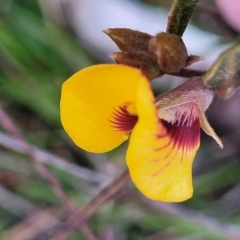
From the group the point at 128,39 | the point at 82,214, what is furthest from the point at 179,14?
the point at 82,214

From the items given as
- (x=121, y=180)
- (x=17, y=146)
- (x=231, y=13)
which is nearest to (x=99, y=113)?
(x=121, y=180)

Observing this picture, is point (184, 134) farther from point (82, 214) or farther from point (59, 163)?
point (59, 163)

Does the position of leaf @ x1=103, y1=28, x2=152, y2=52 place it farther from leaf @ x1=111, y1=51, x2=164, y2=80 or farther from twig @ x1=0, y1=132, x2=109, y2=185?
twig @ x1=0, y1=132, x2=109, y2=185

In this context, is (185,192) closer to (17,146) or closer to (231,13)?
(231,13)

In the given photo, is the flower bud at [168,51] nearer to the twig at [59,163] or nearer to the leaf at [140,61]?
the leaf at [140,61]

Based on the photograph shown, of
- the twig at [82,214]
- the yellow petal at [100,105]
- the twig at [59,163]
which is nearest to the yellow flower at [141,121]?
the yellow petal at [100,105]

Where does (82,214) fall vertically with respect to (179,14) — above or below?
below
